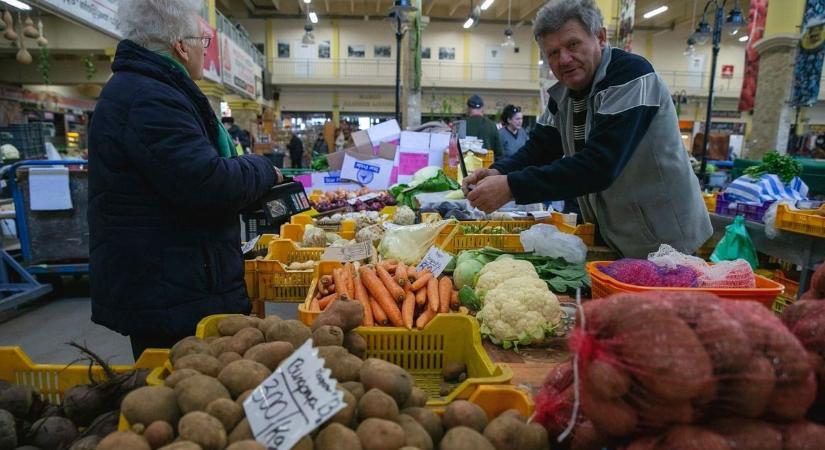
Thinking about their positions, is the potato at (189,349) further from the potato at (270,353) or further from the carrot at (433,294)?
the carrot at (433,294)

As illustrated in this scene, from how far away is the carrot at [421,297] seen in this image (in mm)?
2023

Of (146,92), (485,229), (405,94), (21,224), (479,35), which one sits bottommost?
(21,224)

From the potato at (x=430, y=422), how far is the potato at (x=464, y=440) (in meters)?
0.07

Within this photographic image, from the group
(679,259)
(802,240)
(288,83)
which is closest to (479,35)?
(288,83)

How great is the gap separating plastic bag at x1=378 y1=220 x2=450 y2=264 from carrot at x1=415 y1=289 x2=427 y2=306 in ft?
1.93

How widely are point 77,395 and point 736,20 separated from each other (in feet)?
36.6

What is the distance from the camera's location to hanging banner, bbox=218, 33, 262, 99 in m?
12.6

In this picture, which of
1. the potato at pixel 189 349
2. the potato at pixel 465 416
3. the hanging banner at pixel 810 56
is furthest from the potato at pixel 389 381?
the hanging banner at pixel 810 56

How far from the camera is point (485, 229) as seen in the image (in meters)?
3.15

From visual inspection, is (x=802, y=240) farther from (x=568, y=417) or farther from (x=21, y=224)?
(x=21, y=224)

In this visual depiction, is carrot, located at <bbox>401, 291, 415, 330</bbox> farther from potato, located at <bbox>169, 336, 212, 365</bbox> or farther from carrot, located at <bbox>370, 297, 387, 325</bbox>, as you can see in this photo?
potato, located at <bbox>169, 336, 212, 365</bbox>

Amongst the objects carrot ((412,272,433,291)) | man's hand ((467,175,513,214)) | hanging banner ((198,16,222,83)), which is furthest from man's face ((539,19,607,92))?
hanging banner ((198,16,222,83))

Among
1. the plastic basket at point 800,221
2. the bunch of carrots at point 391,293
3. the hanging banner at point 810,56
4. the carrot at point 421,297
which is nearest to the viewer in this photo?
the bunch of carrots at point 391,293

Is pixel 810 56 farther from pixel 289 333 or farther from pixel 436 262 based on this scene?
pixel 289 333
